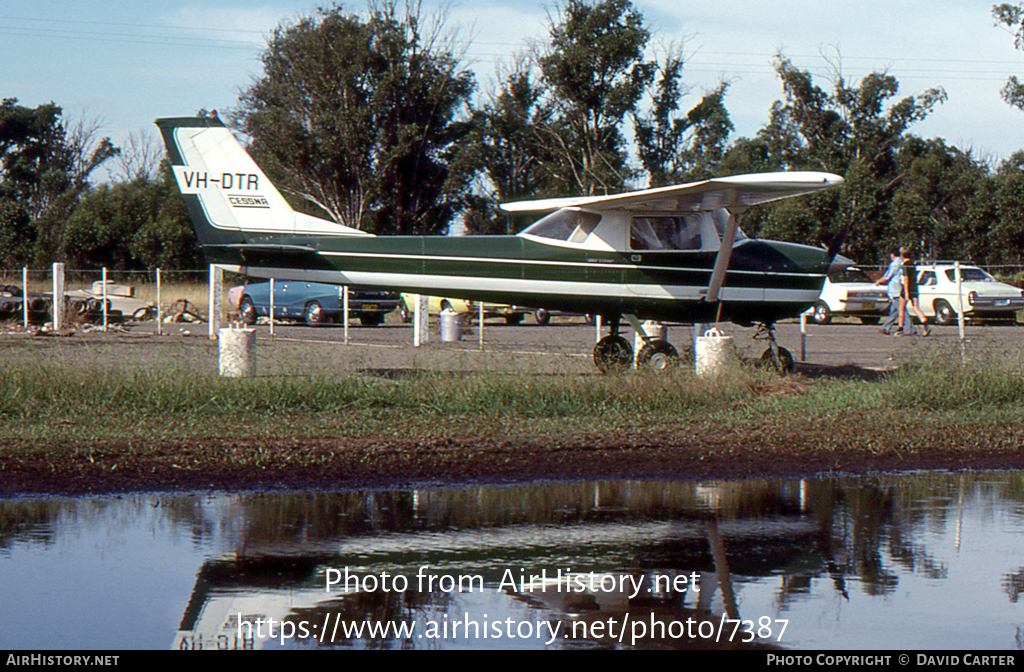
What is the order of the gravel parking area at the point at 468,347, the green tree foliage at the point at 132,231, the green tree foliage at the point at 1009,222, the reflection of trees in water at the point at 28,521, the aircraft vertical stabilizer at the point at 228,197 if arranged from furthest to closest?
the green tree foliage at the point at 132,231, the green tree foliage at the point at 1009,222, the aircraft vertical stabilizer at the point at 228,197, the gravel parking area at the point at 468,347, the reflection of trees in water at the point at 28,521

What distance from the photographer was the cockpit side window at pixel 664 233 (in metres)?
15.9

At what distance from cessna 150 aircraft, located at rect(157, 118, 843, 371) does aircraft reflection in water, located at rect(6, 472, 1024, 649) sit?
6985 millimetres

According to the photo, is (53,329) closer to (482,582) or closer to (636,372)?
(636,372)

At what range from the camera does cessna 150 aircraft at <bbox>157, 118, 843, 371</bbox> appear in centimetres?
1509

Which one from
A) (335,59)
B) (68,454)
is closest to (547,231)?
(68,454)

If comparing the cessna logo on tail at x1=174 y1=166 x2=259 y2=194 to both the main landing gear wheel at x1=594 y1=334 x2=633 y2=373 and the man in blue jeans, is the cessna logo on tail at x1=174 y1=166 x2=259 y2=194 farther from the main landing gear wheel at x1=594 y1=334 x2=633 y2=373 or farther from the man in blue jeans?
the man in blue jeans

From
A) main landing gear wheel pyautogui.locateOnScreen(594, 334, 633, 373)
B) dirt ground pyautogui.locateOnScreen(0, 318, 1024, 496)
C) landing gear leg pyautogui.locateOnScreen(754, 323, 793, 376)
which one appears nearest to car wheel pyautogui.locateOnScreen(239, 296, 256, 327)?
main landing gear wheel pyautogui.locateOnScreen(594, 334, 633, 373)

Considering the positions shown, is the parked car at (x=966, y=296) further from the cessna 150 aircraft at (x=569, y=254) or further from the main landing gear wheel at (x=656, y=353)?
the main landing gear wheel at (x=656, y=353)

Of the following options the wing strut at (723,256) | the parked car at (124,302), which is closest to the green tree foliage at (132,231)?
the parked car at (124,302)

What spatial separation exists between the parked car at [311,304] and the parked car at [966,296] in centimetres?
1597

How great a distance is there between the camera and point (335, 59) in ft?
167

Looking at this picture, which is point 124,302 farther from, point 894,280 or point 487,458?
point 487,458

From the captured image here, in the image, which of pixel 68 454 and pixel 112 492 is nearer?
pixel 112 492
